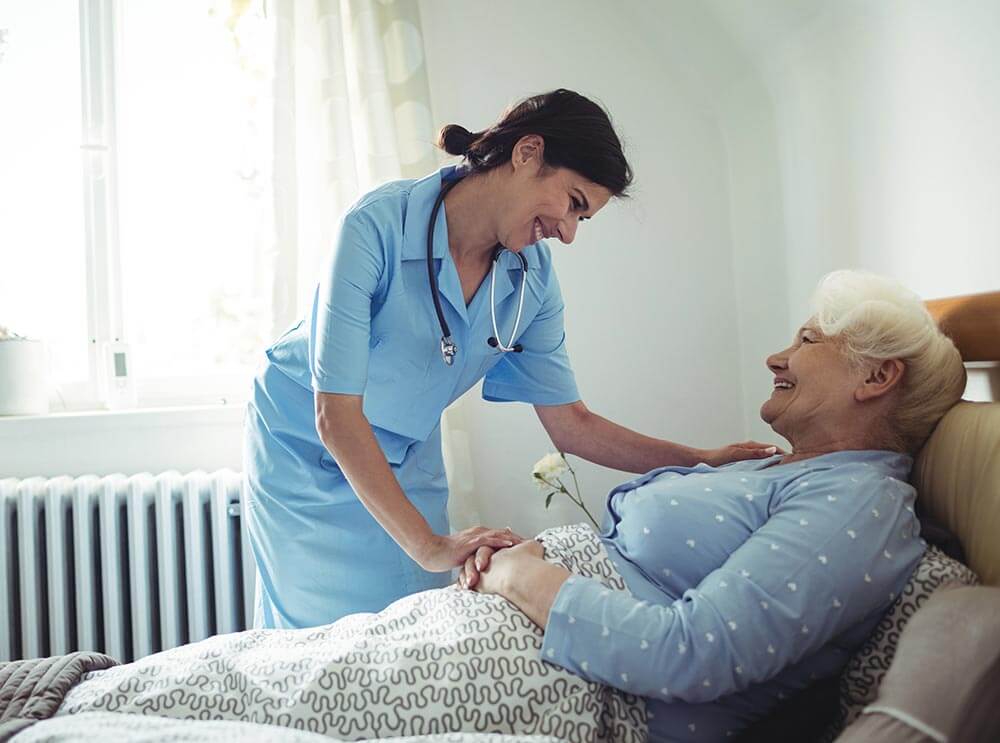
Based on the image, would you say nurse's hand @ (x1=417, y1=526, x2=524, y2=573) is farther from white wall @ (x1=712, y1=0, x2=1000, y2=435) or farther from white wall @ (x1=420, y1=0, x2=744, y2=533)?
white wall @ (x1=420, y1=0, x2=744, y2=533)

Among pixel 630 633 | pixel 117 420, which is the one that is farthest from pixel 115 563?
pixel 630 633

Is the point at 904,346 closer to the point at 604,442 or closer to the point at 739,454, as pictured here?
the point at 739,454

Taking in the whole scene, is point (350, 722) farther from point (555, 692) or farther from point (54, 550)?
point (54, 550)

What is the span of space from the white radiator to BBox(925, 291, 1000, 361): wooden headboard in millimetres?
1689

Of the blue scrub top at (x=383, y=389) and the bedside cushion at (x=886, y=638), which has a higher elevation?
the blue scrub top at (x=383, y=389)

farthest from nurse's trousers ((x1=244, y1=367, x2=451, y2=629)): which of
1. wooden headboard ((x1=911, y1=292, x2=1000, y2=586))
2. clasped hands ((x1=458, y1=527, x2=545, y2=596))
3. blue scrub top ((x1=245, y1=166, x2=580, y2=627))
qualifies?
wooden headboard ((x1=911, y1=292, x2=1000, y2=586))

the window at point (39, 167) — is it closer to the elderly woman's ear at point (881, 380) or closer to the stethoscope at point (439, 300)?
the stethoscope at point (439, 300)

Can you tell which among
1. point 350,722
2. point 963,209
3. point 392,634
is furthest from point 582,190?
point 350,722

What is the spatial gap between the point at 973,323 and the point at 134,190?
7.51ft

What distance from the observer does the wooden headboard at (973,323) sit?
1.25 metres

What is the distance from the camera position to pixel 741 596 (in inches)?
40.2

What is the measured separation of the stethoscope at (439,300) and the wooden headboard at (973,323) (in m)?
0.70

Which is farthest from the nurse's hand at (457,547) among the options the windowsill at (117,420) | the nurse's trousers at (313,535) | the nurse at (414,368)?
the windowsill at (117,420)

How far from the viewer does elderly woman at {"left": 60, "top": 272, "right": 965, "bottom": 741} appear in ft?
3.34
